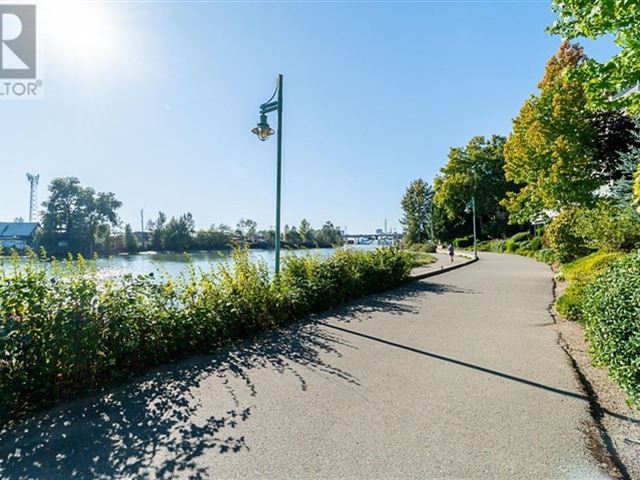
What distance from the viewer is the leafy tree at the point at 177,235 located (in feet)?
89.9

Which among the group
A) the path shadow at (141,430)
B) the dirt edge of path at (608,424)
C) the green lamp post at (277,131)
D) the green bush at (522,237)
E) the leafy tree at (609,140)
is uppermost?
the leafy tree at (609,140)

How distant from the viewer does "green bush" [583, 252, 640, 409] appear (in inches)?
102

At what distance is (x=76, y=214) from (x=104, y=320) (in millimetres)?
14326

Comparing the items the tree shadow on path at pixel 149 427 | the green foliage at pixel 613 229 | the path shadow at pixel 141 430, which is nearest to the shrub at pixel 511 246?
the green foliage at pixel 613 229

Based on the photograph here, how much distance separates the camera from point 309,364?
13.2 feet

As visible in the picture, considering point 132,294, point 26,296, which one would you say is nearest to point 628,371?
point 132,294

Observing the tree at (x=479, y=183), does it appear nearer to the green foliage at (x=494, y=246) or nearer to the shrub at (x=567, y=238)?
the green foliage at (x=494, y=246)

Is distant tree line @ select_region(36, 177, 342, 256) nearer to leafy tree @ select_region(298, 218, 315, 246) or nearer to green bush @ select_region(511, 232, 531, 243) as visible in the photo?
leafy tree @ select_region(298, 218, 315, 246)

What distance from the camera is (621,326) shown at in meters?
2.81

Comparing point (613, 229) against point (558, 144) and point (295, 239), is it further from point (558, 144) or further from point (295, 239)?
point (295, 239)

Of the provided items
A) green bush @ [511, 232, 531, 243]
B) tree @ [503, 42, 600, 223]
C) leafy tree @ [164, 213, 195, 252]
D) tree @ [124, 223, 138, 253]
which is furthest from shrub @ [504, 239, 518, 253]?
tree @ [124, 223, 138, 253]

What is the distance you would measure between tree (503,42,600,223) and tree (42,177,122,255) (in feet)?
64.3

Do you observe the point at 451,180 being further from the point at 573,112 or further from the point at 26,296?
the point at 26,296

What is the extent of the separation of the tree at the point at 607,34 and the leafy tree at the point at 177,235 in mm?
24711
